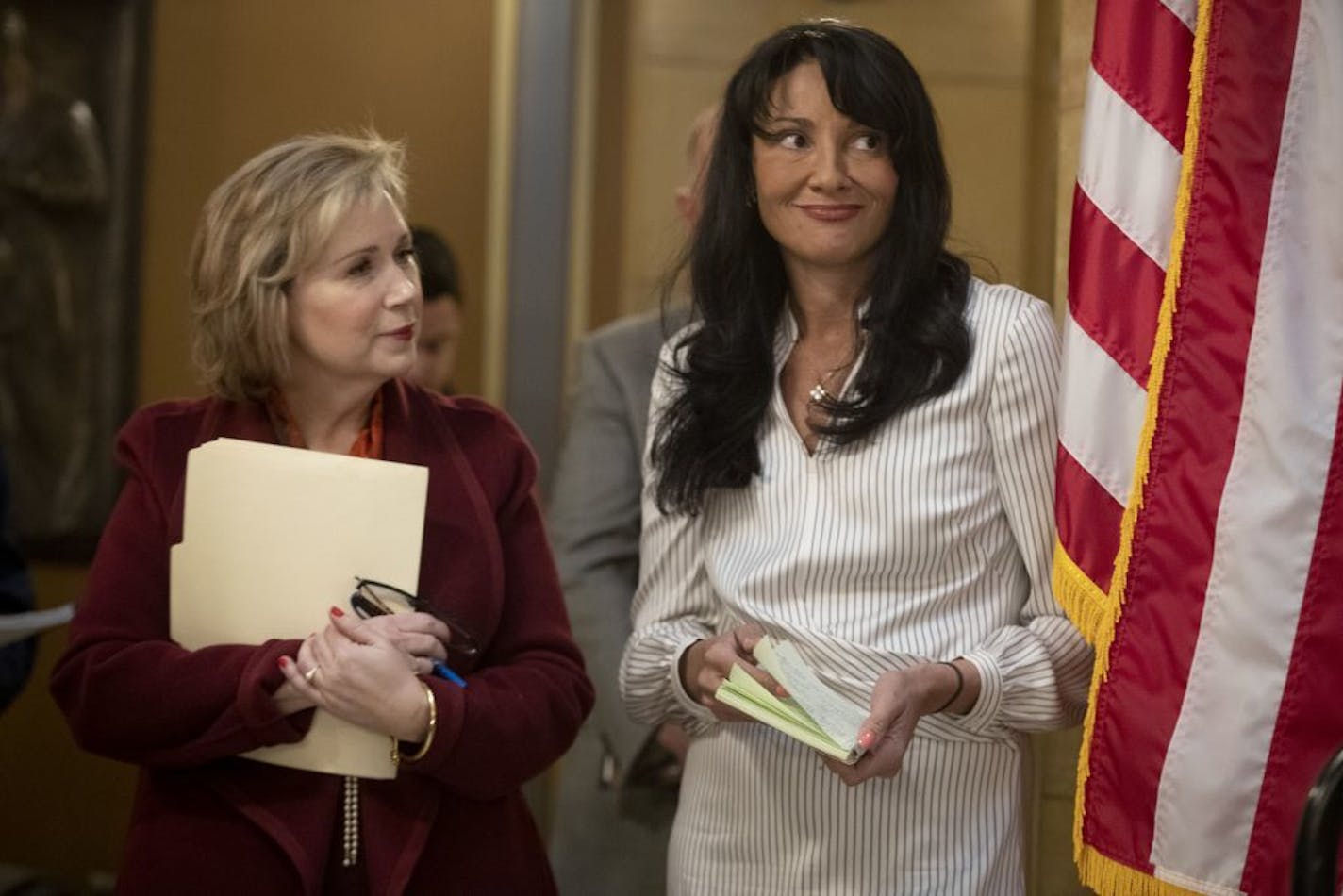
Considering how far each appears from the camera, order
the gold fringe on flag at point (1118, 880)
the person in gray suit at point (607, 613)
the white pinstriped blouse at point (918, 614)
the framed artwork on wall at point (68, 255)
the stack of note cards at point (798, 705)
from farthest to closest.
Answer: the framed artwork on wall at point (68, 255), the person in gray suit at point (607, 613), the white pinstriped blouse at point (918, 614), the gold fringe on flag at point (1118, 880), the stack of note cards at point (798, 705)

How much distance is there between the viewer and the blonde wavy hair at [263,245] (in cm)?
245

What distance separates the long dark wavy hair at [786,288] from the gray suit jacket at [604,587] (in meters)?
0.73

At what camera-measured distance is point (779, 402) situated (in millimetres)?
2523

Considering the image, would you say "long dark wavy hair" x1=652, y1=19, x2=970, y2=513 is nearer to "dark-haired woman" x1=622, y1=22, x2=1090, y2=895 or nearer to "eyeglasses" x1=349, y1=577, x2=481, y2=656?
"dark-haired woman" x1=622, y1=22, x2=1090, y2=895

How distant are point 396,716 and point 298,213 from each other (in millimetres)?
682

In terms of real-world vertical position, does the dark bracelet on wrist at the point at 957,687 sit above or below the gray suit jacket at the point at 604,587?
above

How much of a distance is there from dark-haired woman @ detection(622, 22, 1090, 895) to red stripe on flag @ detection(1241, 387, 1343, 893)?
1.00 ft

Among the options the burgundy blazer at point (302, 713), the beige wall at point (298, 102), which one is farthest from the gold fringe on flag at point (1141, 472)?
the beige wall at point (298, 102)

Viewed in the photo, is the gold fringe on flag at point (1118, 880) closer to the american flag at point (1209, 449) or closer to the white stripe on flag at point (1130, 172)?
the american flag at point (1209, 449)

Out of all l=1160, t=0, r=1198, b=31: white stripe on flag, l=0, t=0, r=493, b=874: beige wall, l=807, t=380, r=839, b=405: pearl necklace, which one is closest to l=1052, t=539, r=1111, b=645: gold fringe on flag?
l=807, t=380, r=839, b=405: pearl necklace

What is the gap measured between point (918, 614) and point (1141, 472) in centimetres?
34

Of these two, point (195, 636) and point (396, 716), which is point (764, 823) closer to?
point (396, 716)

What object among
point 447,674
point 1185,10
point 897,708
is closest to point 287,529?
point 447,674

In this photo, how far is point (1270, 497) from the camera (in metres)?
2.21
